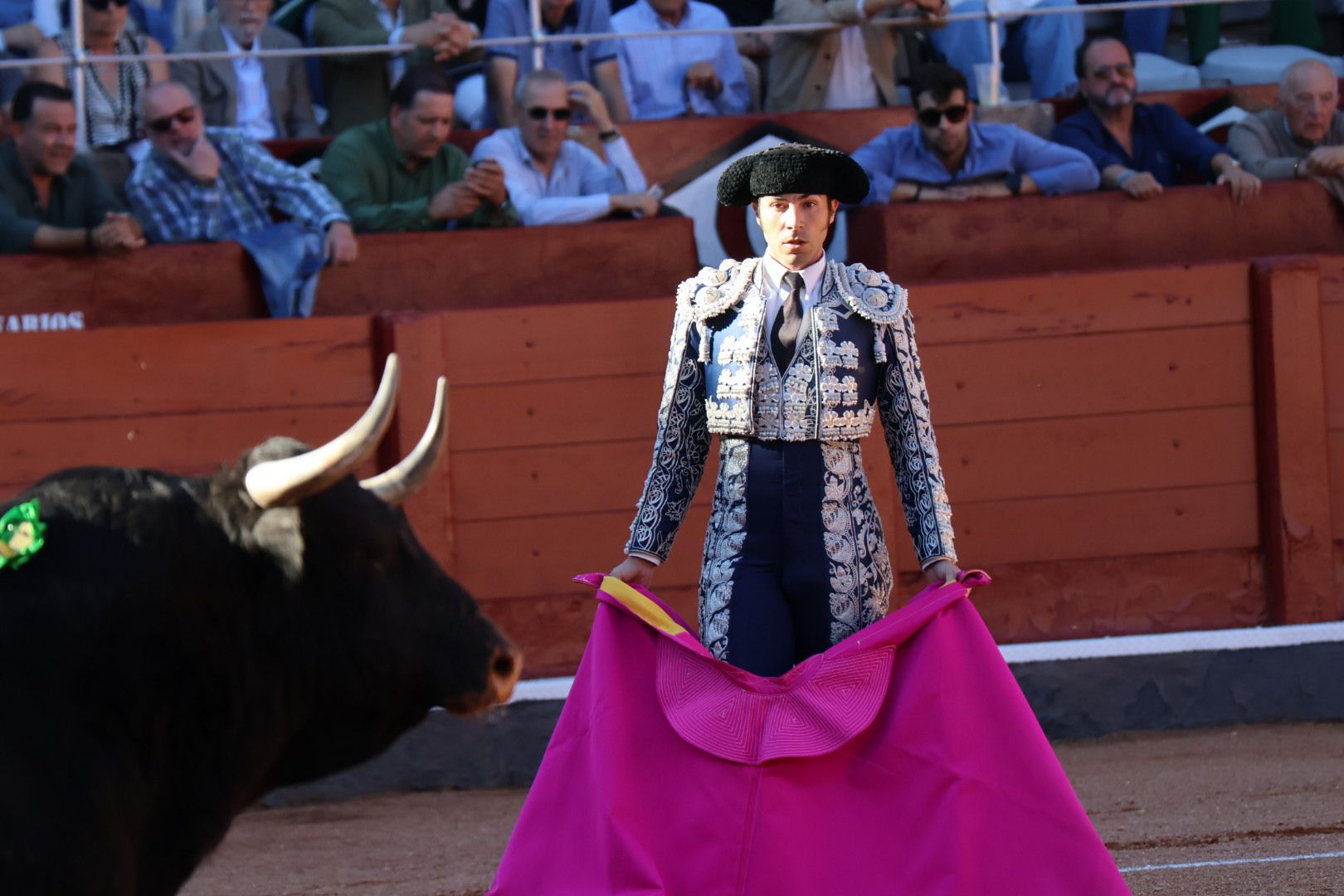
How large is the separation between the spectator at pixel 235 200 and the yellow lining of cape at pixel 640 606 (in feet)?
8.33

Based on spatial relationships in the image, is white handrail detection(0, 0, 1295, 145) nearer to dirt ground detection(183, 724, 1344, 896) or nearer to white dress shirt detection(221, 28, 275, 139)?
white dress shirt detection(221, 28, 275, 139)

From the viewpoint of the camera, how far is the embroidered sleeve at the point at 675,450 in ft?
9.96

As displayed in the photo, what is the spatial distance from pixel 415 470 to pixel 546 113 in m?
3.34

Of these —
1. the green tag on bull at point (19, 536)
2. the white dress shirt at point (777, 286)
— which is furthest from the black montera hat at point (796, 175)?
the green tag on bull at point (19, 536)

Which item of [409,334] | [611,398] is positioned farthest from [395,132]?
[611,398]

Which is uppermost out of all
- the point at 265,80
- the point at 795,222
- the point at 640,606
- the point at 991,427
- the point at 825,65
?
the point at 265,80

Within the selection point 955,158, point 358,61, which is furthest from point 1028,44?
point 358,61

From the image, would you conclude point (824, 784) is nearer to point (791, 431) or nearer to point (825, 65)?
point (791, 431)

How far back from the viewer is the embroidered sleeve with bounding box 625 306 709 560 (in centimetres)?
304

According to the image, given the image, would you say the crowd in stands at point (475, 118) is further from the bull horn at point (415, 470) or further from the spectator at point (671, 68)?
the bull horn at point (415, 470)

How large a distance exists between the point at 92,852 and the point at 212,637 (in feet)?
1.04

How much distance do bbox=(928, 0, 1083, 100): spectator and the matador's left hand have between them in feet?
13.3

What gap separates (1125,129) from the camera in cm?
602

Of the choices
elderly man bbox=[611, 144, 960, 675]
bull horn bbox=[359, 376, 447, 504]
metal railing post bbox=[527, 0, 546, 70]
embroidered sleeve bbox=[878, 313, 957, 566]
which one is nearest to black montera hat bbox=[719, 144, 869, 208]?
elderly man bbox=[611, 144, 960, 675]
